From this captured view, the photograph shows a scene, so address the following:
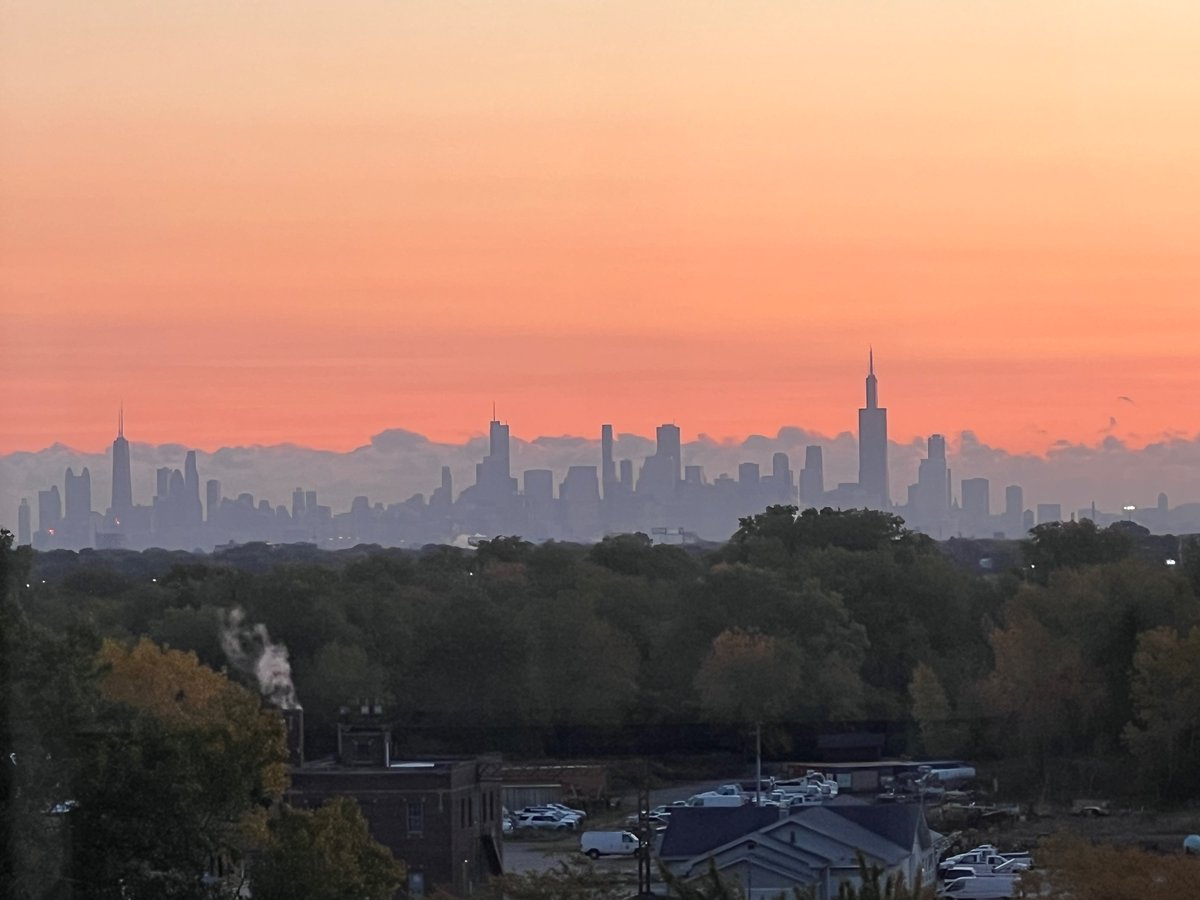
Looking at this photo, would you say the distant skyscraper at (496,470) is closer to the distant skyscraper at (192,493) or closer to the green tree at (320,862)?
the distant skyscraper at (192,493)

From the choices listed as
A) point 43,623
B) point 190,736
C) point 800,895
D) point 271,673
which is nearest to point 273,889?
point 190,736

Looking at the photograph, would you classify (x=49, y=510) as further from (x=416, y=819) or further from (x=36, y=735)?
(x=36, y=735)

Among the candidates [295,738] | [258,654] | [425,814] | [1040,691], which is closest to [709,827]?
[425,814]

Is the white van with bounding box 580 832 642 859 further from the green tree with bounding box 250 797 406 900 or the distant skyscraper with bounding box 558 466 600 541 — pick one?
the distant skyscraper with bounding box 558 466 600 541

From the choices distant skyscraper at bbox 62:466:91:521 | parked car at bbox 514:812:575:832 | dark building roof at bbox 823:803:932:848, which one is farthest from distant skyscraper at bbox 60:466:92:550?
dark building roof at bbox 823:803:932:848

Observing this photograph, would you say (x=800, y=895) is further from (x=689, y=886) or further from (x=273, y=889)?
(x=273, y=889)

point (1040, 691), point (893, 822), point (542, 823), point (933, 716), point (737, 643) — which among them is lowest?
point (542, 823)
